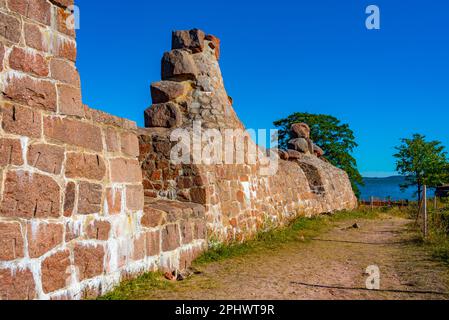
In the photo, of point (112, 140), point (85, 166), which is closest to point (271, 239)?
point (112, 140)

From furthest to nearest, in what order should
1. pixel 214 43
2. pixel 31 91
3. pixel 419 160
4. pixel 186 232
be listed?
pixel 419 160 → pixel 214 43 → pixel 186 232 → pixel 31 91

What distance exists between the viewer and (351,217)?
1664 cm

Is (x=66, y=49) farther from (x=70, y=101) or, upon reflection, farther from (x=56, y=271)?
(x=56, y=271)

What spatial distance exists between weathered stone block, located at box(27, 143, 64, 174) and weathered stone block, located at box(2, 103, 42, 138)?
11 cm

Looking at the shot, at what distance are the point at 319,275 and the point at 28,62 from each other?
4.27m

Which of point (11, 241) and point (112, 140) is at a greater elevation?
point (112, 140)

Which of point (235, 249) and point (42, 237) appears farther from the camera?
point (235, 249)

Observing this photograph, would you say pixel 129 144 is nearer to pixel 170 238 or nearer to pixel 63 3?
pixel 170 238

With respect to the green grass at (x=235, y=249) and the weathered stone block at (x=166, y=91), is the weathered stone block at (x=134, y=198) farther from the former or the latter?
the weathered stone block at (x=166, y=91)

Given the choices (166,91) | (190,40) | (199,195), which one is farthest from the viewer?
(190,40)

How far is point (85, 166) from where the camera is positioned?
421cm

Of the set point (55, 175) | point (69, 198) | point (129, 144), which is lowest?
point (69, 198)
